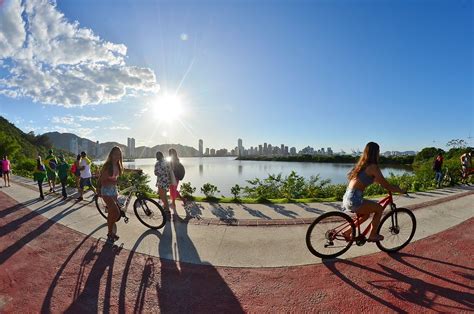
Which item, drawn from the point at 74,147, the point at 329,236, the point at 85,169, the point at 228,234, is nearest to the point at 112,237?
the point at 228,234

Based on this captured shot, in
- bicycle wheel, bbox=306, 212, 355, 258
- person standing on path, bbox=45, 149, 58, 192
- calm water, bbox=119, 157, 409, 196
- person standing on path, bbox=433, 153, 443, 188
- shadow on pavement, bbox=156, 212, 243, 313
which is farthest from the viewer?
calm water, bbox=119, 157, 409, 196

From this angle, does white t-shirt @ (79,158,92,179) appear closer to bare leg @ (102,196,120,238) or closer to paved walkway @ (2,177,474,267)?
paved walkway @ (2,177,474,267)

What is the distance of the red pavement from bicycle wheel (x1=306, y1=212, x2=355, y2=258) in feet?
0.81

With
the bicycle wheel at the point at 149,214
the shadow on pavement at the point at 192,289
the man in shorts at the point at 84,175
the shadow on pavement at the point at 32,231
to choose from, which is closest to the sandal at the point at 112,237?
the bicycle wheel at the point at 149,214

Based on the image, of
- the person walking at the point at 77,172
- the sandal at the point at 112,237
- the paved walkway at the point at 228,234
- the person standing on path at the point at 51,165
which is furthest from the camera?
the person standing on path at the point at 51,165

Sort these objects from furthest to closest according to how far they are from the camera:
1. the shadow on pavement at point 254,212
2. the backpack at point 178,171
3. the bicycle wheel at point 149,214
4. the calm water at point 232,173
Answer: the calm water at point 232,173 → the backpack at point 178,171 → the shadow on pavement at point 254,212 → the bicycle wheel at point 149,214

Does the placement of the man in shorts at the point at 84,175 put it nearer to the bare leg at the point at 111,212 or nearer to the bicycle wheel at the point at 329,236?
the bare leg at the point at 111,212

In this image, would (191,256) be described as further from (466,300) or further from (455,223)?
(455,223)

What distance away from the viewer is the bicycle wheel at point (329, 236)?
3.93 m

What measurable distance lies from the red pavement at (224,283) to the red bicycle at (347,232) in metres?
0.21

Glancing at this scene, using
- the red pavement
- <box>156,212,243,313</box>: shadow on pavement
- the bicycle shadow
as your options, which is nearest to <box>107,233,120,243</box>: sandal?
the red pavement

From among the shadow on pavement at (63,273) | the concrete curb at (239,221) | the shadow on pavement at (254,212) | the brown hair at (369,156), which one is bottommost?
the shadow on pavement at (63,273)

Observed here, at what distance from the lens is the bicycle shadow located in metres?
2.87

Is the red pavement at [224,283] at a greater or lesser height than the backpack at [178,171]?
lesser
